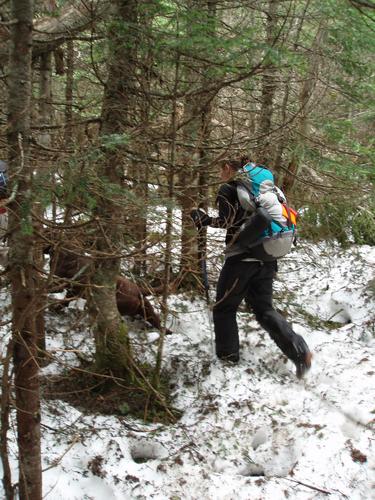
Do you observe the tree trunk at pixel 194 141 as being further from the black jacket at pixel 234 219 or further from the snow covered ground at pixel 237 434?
the snow covered ground at pixel 237 434

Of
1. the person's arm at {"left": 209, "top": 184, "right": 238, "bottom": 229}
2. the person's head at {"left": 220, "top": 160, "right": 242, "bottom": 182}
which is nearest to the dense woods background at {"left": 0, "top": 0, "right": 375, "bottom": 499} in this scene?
the person's head at {"left": 220, "top": 160, "right": 242, "bottom": 182}

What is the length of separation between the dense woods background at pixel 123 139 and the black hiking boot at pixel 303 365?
1444 millimetres

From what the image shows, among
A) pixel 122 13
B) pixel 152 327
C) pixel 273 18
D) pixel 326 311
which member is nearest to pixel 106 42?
pixel 122 13

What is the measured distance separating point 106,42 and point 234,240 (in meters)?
2.20

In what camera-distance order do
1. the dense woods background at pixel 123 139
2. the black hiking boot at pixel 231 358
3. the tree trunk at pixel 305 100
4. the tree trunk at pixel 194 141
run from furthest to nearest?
the tree trunk at pixel 305 100
the black hiking boot at pixel 231 358
the tree trunk at pixel 194 141
the dense woods background at pixel 123 139

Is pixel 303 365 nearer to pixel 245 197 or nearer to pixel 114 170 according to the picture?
pixel 245 197

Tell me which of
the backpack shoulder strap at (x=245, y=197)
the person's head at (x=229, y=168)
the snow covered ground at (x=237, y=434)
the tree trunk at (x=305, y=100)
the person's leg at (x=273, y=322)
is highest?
the tree trunk at (x=305, y=100)

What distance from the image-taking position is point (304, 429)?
4258 millimetres

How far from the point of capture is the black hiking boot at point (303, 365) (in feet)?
16.6

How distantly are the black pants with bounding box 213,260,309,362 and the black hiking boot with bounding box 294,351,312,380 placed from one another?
0.11 ft

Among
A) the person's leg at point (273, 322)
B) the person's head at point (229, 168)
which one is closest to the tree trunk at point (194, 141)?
the person's head at point (229, 168)

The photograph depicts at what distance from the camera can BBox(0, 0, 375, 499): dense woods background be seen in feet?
9.18

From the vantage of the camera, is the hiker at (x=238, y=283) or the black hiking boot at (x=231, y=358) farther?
the black hiking boot at (x=231, y=358)

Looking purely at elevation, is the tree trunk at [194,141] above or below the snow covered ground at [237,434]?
above
